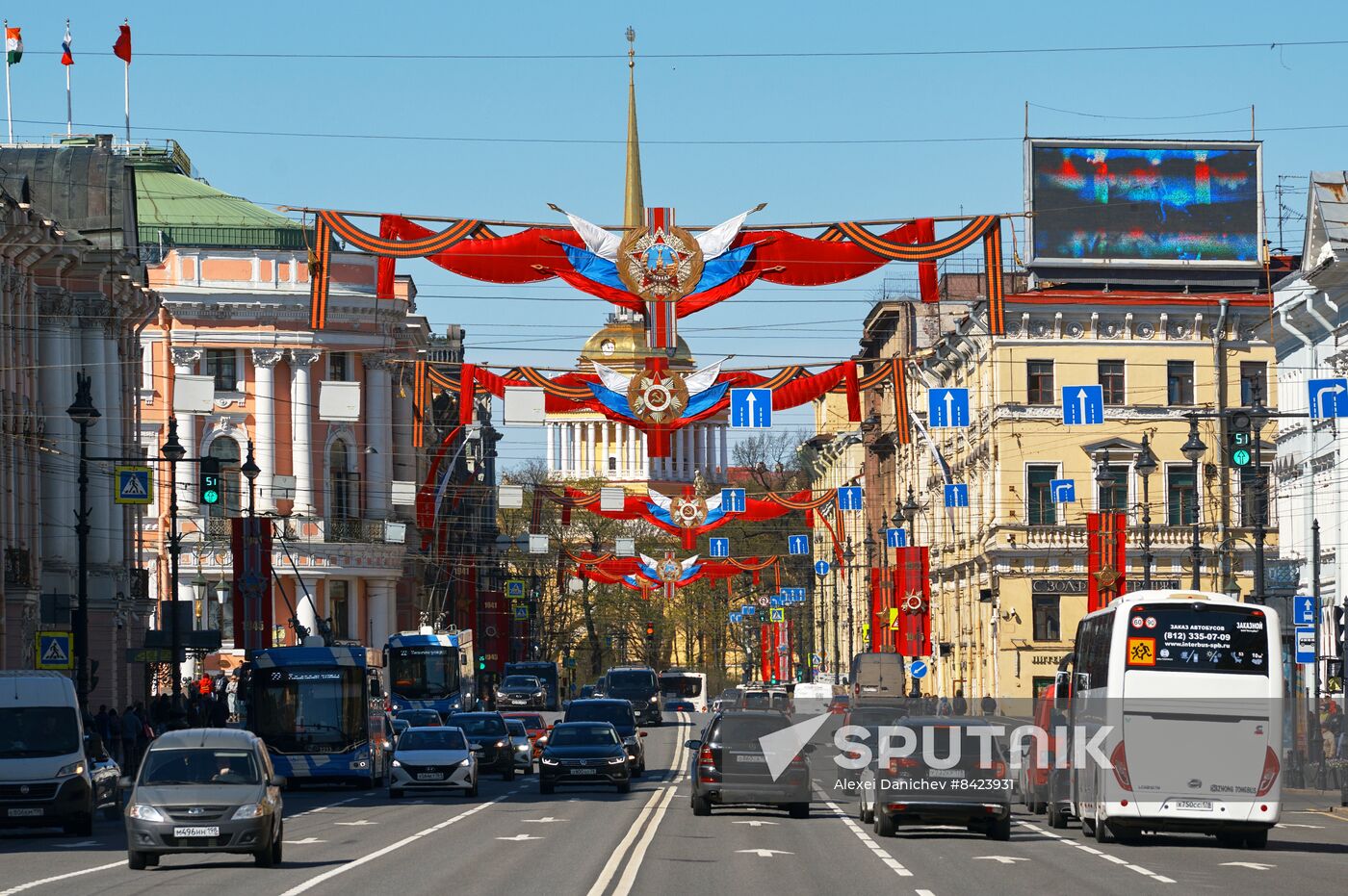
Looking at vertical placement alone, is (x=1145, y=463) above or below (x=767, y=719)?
above

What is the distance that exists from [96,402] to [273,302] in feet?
84.9

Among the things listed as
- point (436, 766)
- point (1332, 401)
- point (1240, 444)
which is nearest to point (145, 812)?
point (436, 766)

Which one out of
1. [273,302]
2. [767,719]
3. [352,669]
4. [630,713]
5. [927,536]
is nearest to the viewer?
[767,719]

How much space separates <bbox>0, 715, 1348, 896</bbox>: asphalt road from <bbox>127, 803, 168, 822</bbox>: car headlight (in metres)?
0.59

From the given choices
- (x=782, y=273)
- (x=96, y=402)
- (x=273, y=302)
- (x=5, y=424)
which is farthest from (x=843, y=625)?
(x=782, y=273)

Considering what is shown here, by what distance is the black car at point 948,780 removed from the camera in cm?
2992

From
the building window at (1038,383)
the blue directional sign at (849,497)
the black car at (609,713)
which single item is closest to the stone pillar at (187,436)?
the blue directional sign at (849,497)

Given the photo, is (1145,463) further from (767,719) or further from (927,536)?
(927,536)

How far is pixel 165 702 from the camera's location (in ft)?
179

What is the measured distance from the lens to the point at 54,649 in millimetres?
40906

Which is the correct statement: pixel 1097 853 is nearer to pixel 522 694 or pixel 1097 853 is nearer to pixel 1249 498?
pixel 1249 498

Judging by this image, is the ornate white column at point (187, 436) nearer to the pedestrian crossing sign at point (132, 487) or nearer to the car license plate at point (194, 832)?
the pedestrian crossing sign at point (132, 487)

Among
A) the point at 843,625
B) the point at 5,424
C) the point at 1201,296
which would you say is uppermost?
the point at 1201,296

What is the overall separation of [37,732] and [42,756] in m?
0.67
